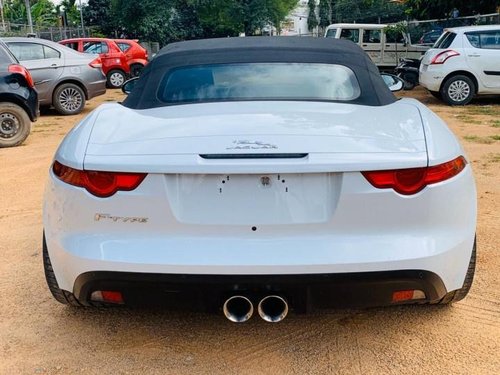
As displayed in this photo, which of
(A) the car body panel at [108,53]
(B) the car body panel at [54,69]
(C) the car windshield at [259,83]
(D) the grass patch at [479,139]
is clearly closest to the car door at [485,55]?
(D) the grass patch at [479,139]

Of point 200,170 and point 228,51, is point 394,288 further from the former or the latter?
point 228,51

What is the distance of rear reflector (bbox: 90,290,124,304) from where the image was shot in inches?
97.7

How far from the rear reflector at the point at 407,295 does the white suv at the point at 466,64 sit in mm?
10728

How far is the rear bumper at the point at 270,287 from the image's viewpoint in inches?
91.7

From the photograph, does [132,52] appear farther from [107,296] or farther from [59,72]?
[107,296]

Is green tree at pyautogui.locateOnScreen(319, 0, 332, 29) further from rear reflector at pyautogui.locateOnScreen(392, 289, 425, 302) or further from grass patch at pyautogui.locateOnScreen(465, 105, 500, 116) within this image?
rear reflector at pyautogui.locateOnScreen(392, 289, 425, 302)

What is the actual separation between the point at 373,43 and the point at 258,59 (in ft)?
57.5

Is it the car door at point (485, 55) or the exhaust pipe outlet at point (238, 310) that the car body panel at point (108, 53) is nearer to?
the car door at point (485, 55)

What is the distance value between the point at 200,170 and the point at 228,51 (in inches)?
61.5

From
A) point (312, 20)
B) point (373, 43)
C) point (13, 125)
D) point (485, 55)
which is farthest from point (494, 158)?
point (312, 20)

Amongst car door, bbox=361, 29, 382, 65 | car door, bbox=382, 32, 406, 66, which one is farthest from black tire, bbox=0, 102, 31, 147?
car door, bbox=382, 32, 406, 66

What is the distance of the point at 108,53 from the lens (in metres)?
18.1

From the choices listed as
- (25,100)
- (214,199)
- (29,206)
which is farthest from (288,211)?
(25,100)

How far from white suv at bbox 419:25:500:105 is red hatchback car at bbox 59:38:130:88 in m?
10.1
